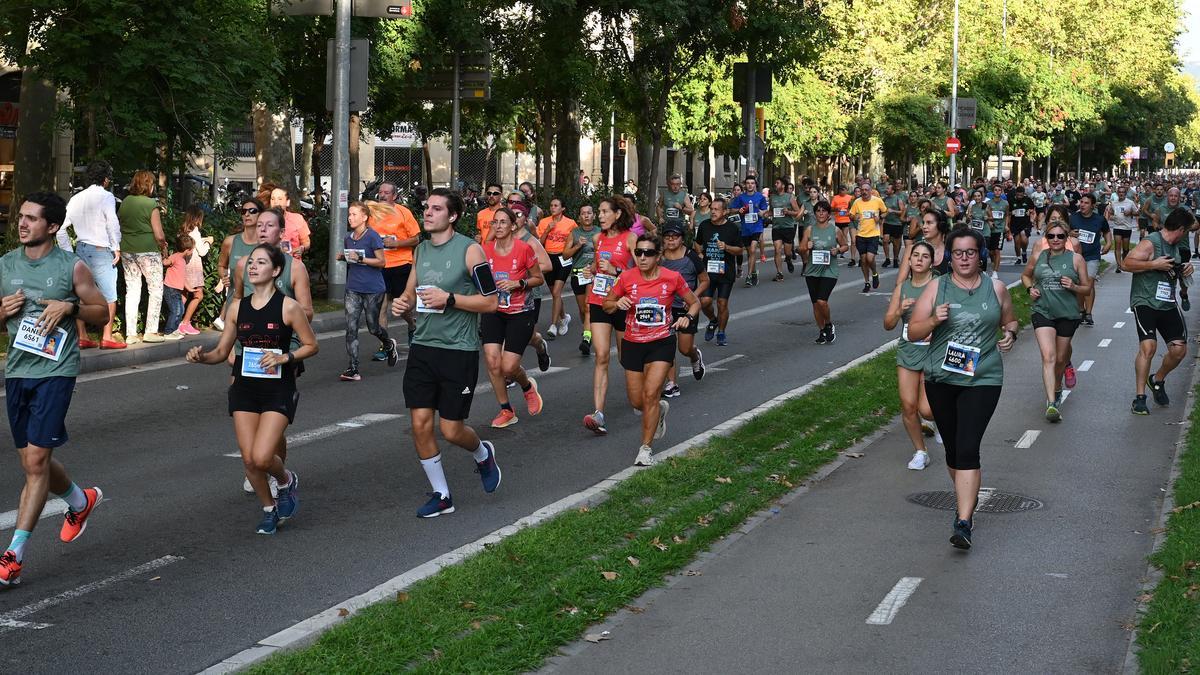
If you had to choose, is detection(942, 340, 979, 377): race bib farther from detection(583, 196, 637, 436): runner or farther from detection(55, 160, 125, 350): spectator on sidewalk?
detection(55, 160, 125, 350): spectator on sidewalk

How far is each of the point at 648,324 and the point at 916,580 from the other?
11.0ft

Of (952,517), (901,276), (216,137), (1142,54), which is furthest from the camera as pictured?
(1142,54)

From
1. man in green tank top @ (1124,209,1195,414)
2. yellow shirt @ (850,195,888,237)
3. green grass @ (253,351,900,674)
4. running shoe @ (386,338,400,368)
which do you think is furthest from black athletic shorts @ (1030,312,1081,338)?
yellow shirt @ (850,195,888,237)

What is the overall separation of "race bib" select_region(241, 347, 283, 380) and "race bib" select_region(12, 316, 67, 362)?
969 mm

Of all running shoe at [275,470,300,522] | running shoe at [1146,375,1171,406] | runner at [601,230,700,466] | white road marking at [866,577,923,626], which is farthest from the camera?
running shoe at [1146,375,1171,406]

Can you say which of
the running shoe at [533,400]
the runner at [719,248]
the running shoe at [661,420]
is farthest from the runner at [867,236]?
Answer: the running shoe at [661,420]

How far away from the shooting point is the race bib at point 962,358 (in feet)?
27.6

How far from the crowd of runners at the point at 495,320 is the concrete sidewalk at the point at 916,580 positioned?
48 centimetres

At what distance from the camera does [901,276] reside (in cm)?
1130

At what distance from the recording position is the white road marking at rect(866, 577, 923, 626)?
23.1 ft

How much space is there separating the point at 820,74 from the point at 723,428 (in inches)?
1666

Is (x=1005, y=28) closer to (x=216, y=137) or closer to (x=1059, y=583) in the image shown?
(x=216, y=137)

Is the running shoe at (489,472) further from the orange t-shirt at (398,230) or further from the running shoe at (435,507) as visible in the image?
the orange t-shirt at (398,230)

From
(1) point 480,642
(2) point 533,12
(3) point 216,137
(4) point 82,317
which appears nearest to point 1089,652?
(1) point 480,642
